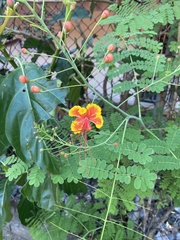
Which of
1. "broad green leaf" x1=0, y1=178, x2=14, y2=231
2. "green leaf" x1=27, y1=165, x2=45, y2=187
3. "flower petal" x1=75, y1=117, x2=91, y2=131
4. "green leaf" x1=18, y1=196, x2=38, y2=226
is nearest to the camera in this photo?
"flower petal" x1=75, y1=117, x2=91, y2=131

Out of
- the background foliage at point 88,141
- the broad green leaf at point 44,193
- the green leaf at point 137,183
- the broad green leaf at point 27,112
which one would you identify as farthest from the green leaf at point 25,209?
the green leaf at point 137,183

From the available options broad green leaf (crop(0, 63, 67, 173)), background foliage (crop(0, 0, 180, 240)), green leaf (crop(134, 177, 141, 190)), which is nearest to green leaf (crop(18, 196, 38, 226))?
background foliage (crop(0, 0, 180, 240))

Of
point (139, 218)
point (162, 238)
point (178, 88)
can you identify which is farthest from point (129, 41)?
point (162, 238)

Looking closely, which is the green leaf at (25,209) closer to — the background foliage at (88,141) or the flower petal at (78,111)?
the background foliage at (88,141)

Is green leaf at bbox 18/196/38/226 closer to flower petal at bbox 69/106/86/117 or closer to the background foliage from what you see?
the background foliage

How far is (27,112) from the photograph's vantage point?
746 millimetres

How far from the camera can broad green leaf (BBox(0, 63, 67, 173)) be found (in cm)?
73

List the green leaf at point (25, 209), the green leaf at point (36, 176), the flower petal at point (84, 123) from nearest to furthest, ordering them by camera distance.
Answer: the flower petal at point (84, 123) → the green leaf at point (36, 176) → the green leaf at point (25, 209)

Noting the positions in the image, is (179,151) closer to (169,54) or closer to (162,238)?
(169,54)

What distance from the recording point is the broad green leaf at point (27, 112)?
0.73 m

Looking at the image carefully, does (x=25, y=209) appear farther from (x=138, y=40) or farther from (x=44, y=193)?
(x=138, y=40)

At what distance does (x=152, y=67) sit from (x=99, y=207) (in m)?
0.53

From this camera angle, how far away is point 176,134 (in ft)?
2.74

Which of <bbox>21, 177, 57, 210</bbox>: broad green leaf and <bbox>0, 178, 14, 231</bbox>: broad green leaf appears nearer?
<bbox>21, 177, 57, 210</bbox>: broad green leaf
